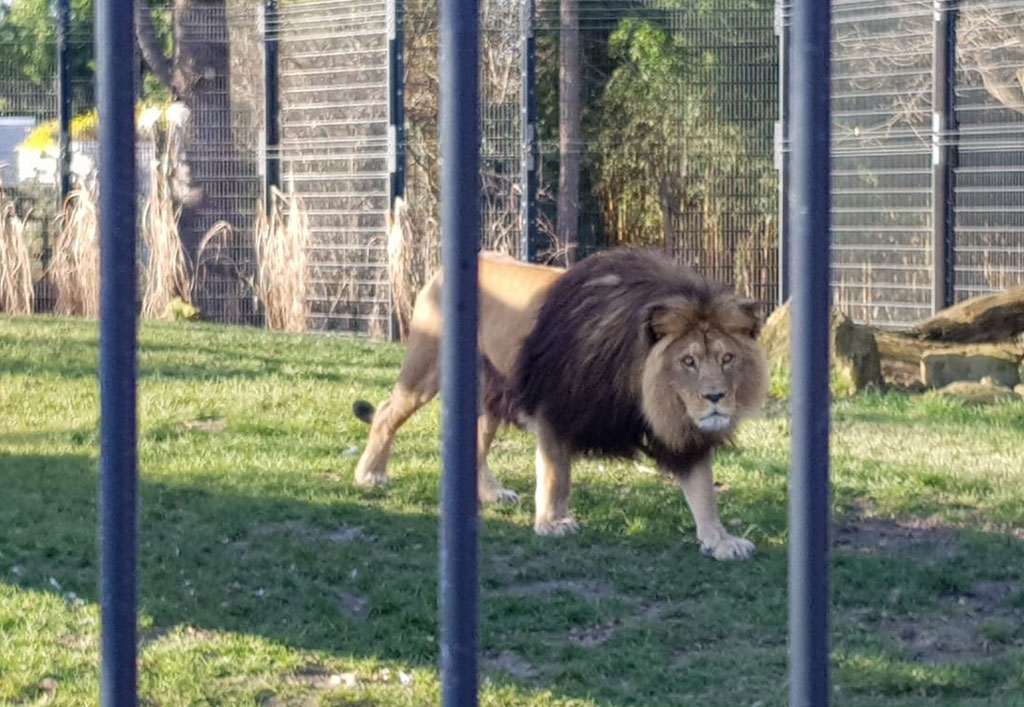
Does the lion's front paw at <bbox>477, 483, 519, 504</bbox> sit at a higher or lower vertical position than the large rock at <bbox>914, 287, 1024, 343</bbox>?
lower

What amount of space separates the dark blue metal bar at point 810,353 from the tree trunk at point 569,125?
12.3 m

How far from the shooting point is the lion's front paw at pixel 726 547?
596 cm

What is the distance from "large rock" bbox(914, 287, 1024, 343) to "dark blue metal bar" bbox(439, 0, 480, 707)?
8575mm

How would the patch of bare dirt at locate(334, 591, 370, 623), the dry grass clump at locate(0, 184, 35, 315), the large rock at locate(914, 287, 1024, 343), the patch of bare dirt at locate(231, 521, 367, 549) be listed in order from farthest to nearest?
the dry grass clump at locate(0, 184, 35, 315), the large rock at locate(914, 287, 1024, 343), the patch of bare dirt at locate(231, 521, 367, 549), the patch of bare dirt at locate(334, 591, 370, 623)

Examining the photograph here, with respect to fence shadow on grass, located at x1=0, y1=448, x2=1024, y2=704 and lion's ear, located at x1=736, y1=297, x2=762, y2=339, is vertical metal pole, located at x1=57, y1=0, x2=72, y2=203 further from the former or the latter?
lion's ear, located at x1=736, y1=297, x2=762, y2=339

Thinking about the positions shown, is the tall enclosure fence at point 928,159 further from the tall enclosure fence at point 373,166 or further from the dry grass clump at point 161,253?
the dry grass clump at point 161,253

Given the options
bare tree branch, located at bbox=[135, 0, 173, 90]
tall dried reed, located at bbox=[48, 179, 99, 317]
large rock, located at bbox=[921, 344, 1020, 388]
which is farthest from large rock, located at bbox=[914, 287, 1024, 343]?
bare tree branch, located at bbox=[135, 0, 173, 90]

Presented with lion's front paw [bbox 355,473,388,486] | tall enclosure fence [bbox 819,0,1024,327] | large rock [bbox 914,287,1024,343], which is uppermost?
tall enclosure fence [bbox 819,0,1024,327]

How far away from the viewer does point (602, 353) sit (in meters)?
5.94

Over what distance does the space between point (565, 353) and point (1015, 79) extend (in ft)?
26.0

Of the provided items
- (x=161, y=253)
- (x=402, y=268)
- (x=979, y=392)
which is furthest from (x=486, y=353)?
(x=161, y=253)

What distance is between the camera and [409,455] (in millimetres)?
7594

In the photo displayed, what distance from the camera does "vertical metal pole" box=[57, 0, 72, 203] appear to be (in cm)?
1459

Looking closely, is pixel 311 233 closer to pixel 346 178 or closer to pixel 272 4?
pixel 346 178
